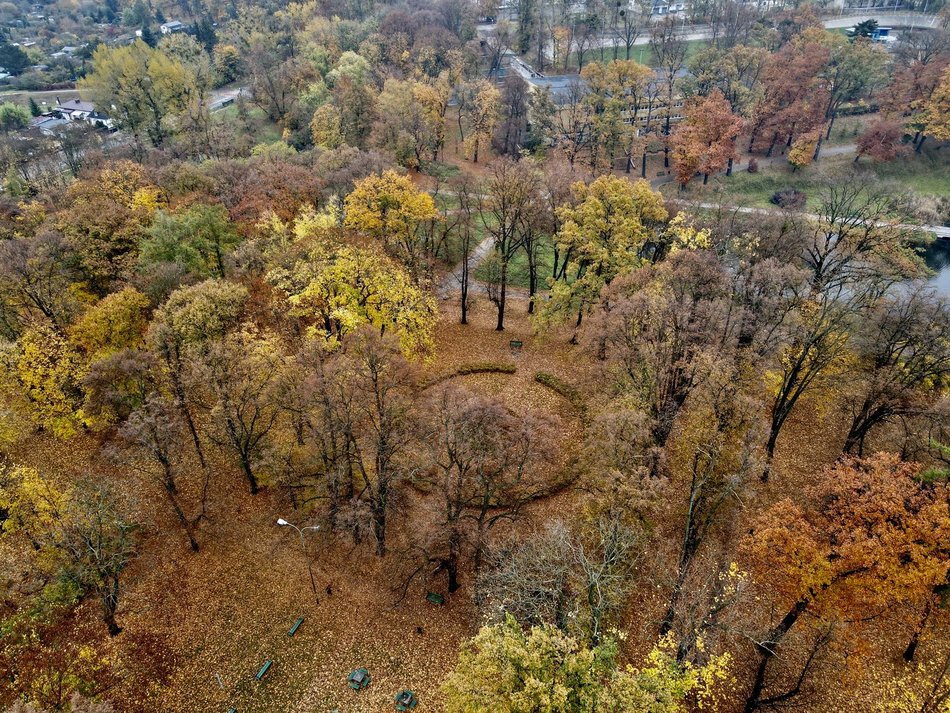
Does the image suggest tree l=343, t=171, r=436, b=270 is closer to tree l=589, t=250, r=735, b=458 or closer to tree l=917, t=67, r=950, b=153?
tree l=589, t=250, r=735, b=458

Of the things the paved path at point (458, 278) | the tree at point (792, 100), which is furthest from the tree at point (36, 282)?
the tree at point (792, 100)

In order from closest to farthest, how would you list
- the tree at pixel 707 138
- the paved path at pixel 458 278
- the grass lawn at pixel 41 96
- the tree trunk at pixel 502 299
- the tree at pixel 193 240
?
the tree at pixel 193 240 → the tree trunk at pixel 502 299 → the paved path at pixel 458 278 → the tree at pixel 707 138 → the grass lawn at pixel 41 96

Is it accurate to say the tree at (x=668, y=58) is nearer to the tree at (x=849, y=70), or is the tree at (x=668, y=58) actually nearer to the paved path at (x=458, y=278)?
the tree at (x=849, y=70)

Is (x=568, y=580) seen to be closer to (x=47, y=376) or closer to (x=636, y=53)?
(x=47, y=376)

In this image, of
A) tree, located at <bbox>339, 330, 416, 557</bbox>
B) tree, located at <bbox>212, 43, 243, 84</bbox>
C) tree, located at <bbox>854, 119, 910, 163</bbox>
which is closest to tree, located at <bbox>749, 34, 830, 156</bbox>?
tree, located at <bbox>854, 119, 910, 163</bbox>


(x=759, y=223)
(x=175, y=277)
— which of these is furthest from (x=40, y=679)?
(x=759, y=223)
